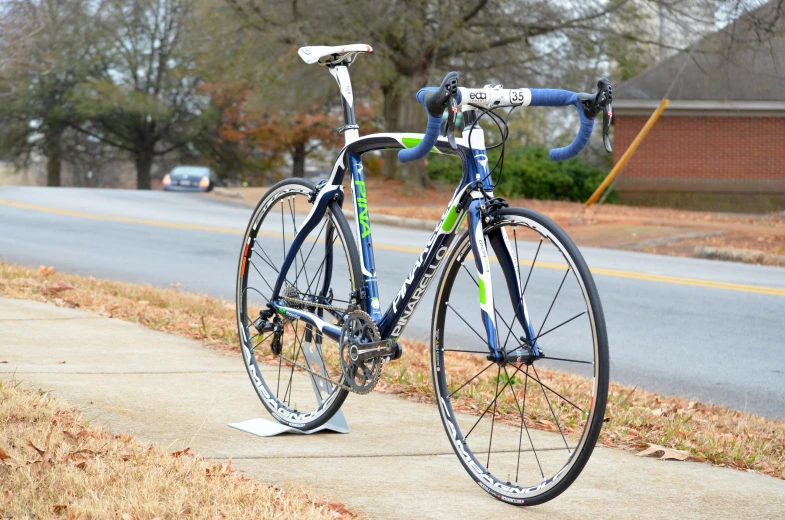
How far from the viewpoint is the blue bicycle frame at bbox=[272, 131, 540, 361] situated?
368 centimetres

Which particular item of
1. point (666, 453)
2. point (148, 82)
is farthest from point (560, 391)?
point (148, 82)

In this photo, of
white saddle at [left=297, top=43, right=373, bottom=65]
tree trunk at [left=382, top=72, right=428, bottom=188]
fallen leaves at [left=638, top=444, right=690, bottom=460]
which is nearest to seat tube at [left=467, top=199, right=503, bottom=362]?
white saddle at [left=297, top=43, right=373, bottom=65]

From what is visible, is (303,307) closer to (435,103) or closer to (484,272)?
(484,272)

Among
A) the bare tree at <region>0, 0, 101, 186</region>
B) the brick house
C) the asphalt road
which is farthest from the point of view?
the bare tree at <region>0, 0, 101, 186</region>

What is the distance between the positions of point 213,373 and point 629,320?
4.84 meters

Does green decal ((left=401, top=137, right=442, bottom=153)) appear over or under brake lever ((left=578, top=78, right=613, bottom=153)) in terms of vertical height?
under

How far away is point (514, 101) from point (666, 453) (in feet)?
6.32

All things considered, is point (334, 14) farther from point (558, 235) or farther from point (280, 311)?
point (558, 235)

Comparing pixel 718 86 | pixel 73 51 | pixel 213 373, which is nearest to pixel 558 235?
pixel 213 373

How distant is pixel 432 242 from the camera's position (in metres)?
4.01

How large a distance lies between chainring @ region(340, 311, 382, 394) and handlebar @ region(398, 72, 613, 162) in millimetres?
837

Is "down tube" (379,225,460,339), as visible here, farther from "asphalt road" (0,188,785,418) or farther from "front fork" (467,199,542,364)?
"asphalt road" (0,188,785,418)

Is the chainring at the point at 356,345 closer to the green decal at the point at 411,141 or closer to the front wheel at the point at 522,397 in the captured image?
the front wheel at the point at 522,397

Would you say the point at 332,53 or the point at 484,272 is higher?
the point at 332,53
